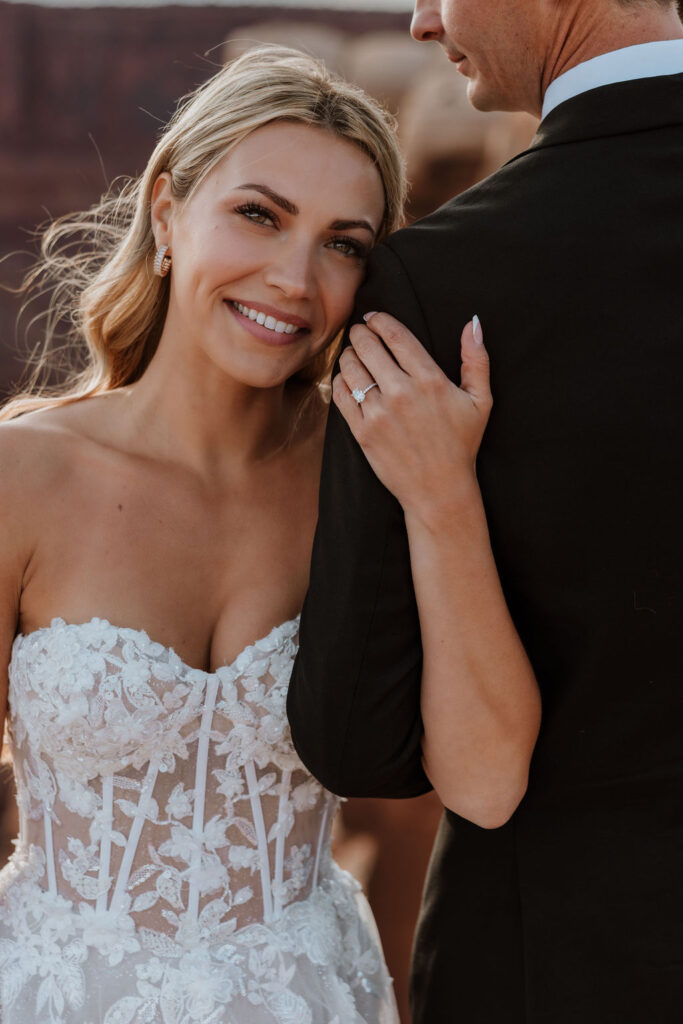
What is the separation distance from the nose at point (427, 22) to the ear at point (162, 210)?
0.62 metres

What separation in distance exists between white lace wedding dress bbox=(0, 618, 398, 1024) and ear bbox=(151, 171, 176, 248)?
77cm

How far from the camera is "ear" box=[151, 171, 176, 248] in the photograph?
2.14 meters

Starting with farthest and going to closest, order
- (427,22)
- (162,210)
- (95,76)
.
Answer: (95,76) → (162,210) → (427,22)

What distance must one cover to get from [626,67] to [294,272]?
0.63 meters

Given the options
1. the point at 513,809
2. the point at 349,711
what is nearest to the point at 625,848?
the point at 513,809

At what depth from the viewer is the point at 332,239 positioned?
195 cm

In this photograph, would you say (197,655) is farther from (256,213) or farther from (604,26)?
(604,26)

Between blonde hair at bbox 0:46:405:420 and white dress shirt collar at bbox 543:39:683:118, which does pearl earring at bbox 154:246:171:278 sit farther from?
white dress shirt collar at bbox 543:39:683:118

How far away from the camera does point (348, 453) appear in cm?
155

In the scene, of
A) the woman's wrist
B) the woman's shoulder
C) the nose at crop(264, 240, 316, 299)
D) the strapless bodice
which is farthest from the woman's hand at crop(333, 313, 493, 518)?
the woman's shoulder

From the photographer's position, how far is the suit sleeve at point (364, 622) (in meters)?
1.49

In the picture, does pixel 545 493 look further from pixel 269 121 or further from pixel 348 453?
pixel 269 121

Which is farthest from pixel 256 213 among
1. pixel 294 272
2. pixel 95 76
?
pixel 95 76

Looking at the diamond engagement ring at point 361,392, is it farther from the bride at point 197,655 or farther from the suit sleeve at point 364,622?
the bride at point 197,655
